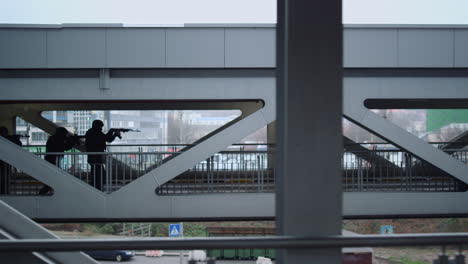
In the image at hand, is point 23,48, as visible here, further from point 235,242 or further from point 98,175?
point 235,242

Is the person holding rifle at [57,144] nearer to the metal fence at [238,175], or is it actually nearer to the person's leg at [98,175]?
the metal fence at [238,175]

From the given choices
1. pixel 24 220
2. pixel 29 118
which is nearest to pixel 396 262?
pixel 24 220

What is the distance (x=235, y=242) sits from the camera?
8.44 ft

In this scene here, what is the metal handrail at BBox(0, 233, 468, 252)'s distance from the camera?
2523 mm

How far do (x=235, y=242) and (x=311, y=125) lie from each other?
799 millimetres

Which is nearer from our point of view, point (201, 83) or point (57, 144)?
point (201, 83)

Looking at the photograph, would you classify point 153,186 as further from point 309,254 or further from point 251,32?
point 309,254

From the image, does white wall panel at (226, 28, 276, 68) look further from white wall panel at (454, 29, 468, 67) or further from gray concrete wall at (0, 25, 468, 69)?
white wall panel at (454, 29, 468, 67)

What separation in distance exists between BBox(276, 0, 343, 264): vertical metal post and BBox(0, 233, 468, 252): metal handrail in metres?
0.09

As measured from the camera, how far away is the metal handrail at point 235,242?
2523 mm

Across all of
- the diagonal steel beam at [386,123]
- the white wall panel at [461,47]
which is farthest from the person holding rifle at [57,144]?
the white wall panel at [461,47]

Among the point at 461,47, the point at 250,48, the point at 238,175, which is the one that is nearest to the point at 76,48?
the point at 250,48

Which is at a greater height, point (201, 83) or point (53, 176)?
point (201, 83)

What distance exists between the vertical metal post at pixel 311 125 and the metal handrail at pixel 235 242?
0.09 metres
